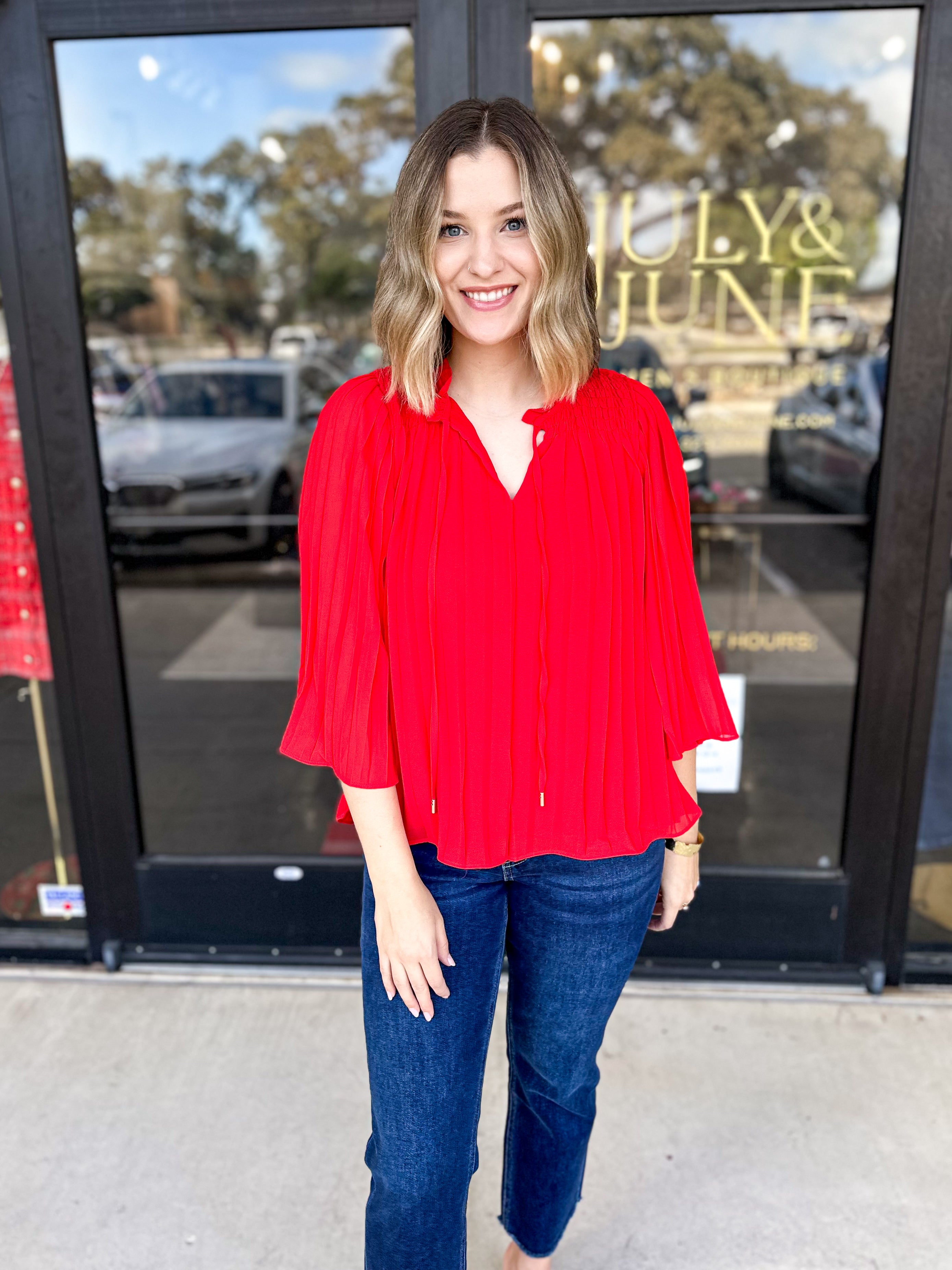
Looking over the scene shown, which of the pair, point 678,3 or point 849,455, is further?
point 849,455

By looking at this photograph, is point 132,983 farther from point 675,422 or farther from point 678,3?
point 678,3

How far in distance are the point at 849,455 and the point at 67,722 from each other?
2.91 m

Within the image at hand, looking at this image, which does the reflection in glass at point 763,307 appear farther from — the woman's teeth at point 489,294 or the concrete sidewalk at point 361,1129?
the woman's teeth at point 489,294

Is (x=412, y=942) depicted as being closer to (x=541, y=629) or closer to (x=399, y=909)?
(x=399, y=909)

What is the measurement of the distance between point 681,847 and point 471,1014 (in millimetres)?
377

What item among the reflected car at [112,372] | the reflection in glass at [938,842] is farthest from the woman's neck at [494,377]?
the reflected car at [112,372]

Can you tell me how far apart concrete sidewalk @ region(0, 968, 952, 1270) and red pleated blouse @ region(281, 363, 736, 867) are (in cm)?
94

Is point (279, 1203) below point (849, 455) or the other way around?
below

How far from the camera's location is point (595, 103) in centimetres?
475

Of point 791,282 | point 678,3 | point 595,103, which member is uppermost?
point 595,103

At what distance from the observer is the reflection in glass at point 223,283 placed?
605 cm

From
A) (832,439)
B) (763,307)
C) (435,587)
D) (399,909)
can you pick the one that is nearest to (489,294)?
(435,587)

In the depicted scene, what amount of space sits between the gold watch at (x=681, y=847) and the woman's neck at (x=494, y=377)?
64 cm

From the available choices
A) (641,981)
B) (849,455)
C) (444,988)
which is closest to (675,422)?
(849,455)
